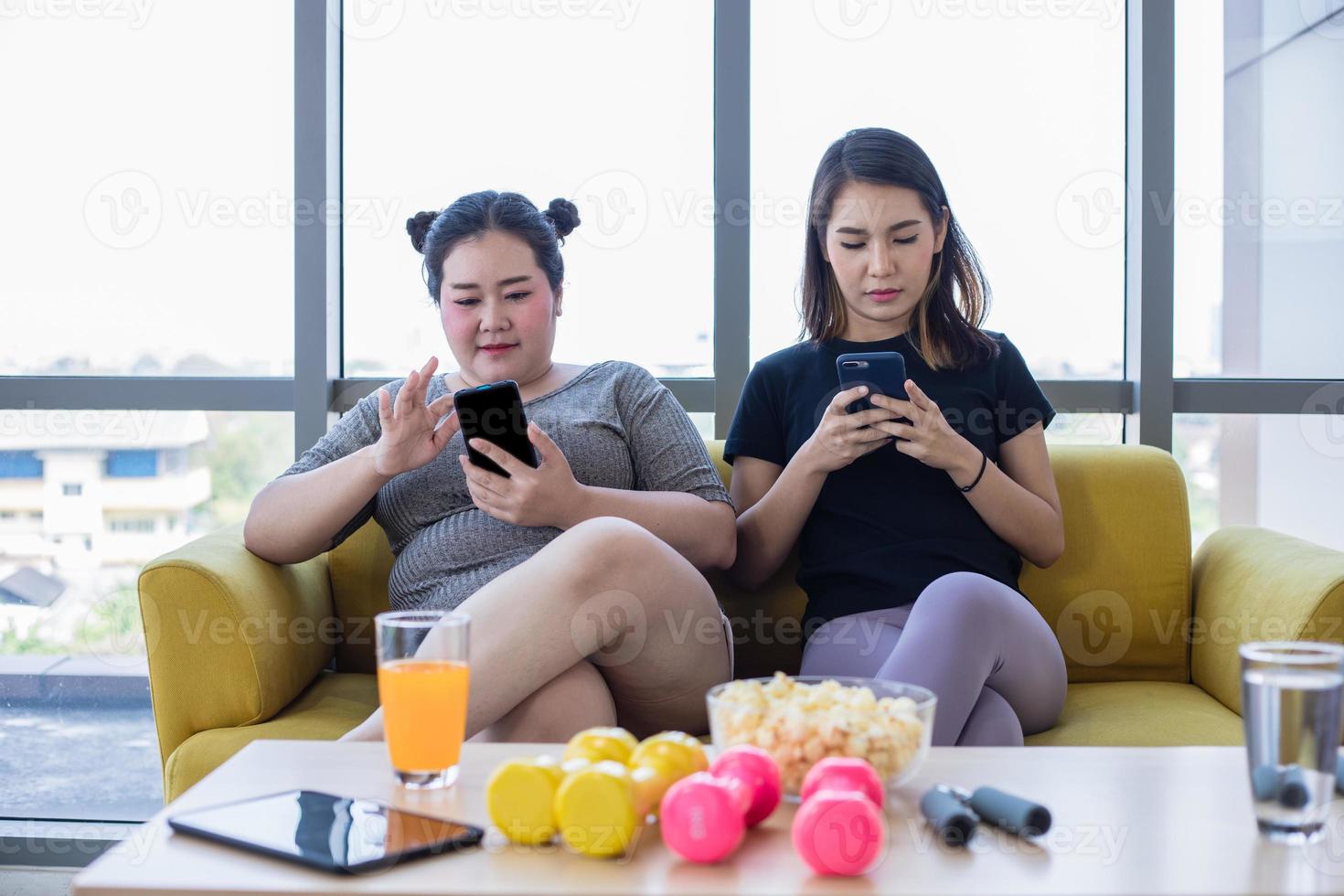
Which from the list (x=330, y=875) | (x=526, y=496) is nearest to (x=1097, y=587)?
(x=526, y=496)

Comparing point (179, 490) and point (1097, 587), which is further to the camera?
point (179, 490)

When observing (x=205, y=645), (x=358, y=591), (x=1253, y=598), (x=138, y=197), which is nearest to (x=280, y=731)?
(x=205, y=645)

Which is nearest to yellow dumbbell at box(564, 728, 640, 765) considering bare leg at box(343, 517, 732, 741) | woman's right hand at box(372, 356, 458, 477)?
bare leg at box(343, 517, 732, 741)

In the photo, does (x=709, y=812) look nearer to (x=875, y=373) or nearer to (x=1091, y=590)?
(x=875, y=373)

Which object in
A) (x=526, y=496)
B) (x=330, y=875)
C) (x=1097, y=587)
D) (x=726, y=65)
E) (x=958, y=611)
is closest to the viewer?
(x=330, y=875)

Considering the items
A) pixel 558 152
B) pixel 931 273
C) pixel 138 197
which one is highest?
pixel 558 152

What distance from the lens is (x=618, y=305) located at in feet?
7.95

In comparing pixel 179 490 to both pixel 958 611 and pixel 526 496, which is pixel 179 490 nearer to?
pixel 526 496

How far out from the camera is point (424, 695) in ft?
3.14

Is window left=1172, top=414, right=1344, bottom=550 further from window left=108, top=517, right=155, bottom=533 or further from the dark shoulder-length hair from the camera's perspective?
window left=108, top=517, right=155, bottom=533

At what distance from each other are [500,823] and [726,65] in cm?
178

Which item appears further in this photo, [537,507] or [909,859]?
[537,507]

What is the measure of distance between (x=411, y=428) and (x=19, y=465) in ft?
4.11

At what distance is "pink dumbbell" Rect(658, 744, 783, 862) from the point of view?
80 centimetres
